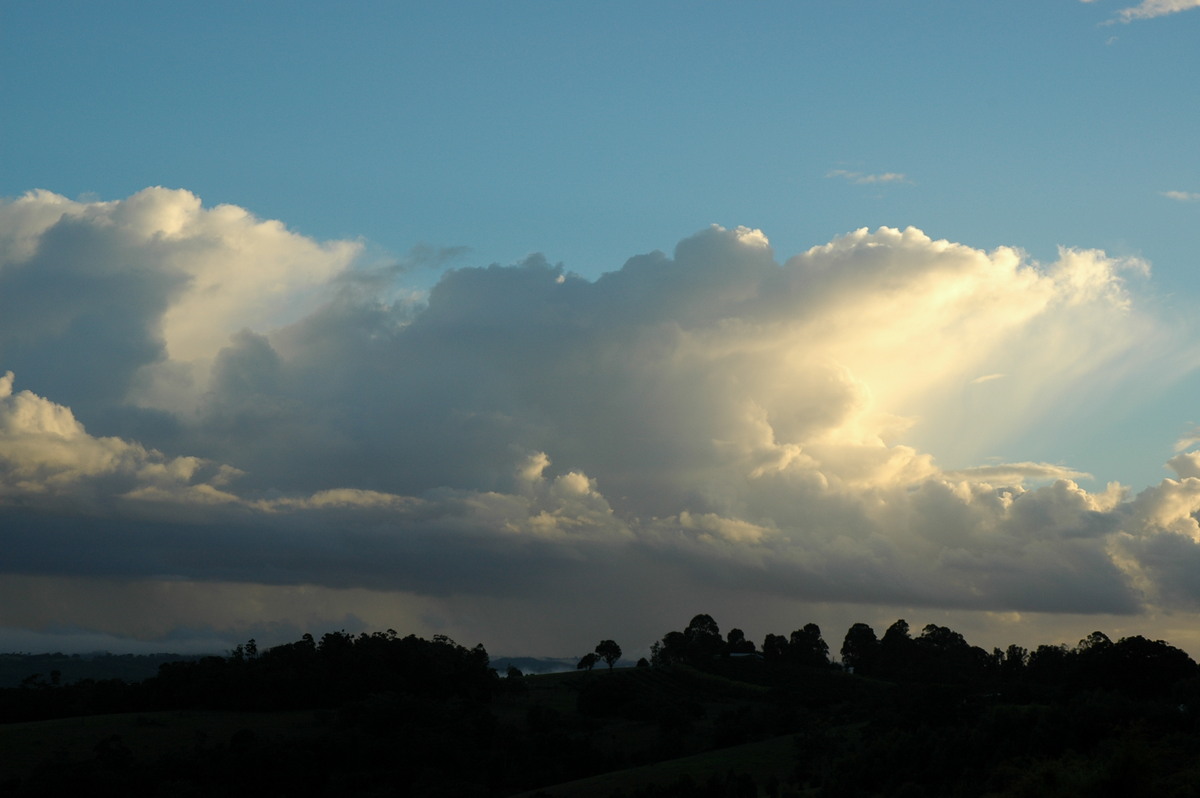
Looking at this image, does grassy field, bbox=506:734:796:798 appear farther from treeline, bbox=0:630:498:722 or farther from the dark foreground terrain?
treeline, bbox=0:630:498:722

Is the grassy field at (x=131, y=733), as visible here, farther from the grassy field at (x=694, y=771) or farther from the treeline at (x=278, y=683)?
the grassy field at (x=694, y=771)

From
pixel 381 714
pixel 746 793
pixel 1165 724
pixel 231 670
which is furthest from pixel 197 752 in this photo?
pixel 1165 724

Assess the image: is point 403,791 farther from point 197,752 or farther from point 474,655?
point 474,655

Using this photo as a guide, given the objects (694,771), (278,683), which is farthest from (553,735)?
(278,683)

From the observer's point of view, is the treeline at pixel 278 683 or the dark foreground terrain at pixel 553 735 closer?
the dark foreground terrain at pixel 553 735

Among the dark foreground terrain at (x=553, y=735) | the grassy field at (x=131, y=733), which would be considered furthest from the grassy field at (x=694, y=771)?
the grassy field at (x=131, y=733)

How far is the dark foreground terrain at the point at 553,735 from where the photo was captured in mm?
74500

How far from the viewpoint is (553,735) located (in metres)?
135

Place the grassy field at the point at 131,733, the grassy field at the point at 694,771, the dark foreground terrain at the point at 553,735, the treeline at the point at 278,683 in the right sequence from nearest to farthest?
the dark foreground terrain at the point at 553,735 → the grassy field at the point at 694,771 → the grassy field at the point at 131,733 → the treeline at the point at 278,683

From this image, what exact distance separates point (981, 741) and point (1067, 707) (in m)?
8.19

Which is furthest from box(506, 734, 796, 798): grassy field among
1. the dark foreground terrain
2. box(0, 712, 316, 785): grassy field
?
box(0, 712, 316, 785): grassy field

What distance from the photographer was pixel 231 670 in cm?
15188

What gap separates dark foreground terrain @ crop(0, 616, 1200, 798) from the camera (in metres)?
74.5

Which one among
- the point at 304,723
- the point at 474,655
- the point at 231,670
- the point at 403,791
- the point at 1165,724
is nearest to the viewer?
the point at 1165,724
